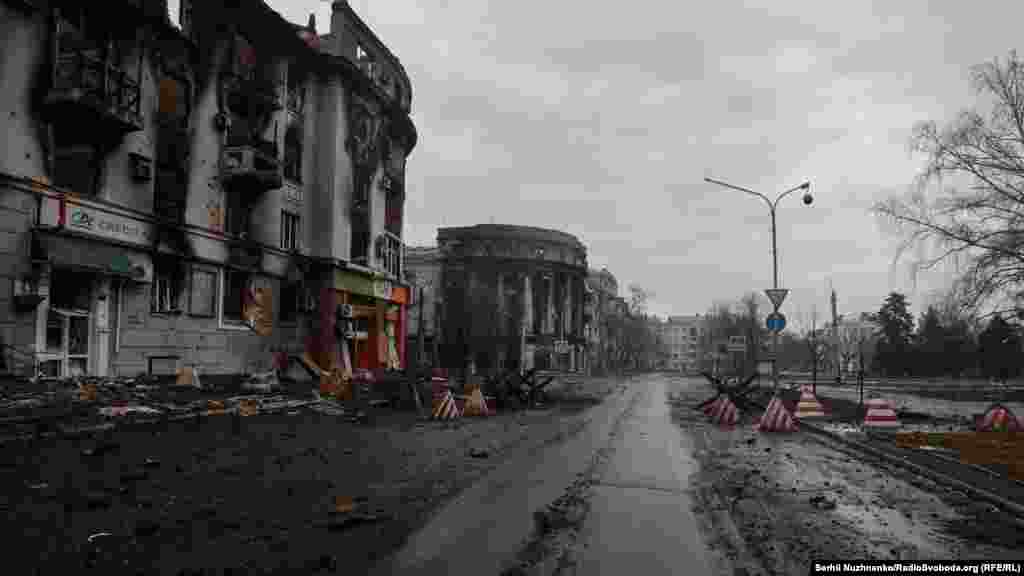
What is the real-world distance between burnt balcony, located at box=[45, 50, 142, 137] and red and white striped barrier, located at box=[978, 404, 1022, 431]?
22.8 meters

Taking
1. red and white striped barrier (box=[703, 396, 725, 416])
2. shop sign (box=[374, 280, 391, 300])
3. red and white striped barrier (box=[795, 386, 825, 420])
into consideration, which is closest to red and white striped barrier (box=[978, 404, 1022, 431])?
red and white striped barrier (box=[795, 386, 825, 420])

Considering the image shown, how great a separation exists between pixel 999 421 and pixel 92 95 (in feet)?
76.0

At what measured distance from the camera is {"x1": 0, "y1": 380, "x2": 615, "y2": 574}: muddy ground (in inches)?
212

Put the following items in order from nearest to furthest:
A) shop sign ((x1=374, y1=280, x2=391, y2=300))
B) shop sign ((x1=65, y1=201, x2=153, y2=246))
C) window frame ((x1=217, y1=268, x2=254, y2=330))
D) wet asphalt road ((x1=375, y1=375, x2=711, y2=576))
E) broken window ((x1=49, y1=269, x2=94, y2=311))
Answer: wet asphalt road ((x1=375, y1=375, x2=711, y2=576))
shop sign ((x1=65, y1=201, x2=153, y2=246))
broken window ((x1=49, y1=269, x2=94, y2=311))
window frame ((x1=217, y1=268, x2=254, y2=330))
shop sign ((x1=374, y1=280, x2=391, y2=300))

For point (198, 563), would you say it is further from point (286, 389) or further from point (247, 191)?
point (247, 191)

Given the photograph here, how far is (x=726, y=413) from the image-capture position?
19406 millimetres

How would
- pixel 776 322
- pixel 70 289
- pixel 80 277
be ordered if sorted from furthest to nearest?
pixel 776 322
pixel 80 277
pixel 70 289

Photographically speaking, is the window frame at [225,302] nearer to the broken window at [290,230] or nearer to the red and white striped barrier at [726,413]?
the broken window at [290,230]

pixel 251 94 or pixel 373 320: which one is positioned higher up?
pixel 251 94

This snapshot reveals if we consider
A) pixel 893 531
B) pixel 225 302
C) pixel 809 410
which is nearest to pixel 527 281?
pixel 225 302

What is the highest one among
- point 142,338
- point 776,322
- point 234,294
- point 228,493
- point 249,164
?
point 249,164

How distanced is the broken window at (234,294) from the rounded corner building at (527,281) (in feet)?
131

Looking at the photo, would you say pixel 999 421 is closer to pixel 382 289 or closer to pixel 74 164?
pixel 74 164

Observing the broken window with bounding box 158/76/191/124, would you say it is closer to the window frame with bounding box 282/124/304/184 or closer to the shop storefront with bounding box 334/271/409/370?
the window frame with bounding box 282/124/304/184
